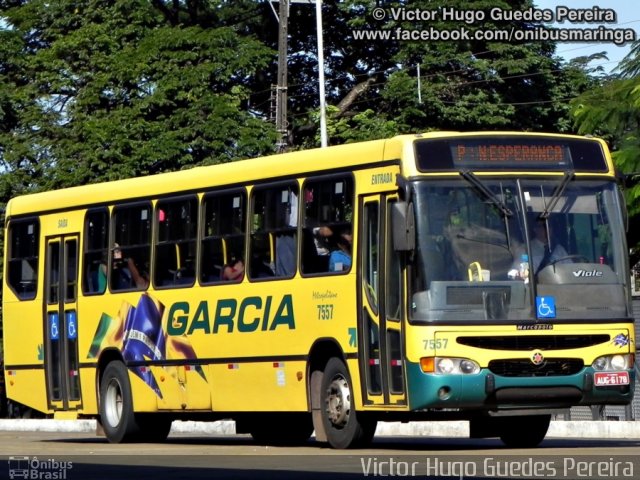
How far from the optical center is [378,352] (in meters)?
16.9

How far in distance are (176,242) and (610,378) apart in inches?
236

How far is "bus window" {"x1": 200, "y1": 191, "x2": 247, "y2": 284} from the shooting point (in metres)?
19.3

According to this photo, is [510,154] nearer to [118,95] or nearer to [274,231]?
[274,231]

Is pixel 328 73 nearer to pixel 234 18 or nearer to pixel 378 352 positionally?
pixel 234 18

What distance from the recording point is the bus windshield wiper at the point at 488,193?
1655 cm

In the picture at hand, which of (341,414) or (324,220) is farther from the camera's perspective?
(324,220)

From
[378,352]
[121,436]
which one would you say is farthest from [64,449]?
[378,352]

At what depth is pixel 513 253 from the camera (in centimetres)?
1641

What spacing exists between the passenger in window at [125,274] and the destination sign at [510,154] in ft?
17.9

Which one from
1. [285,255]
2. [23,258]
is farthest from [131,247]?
[285,255]

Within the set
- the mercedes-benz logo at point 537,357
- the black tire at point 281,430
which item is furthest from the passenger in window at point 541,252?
the black tire at point 281,430

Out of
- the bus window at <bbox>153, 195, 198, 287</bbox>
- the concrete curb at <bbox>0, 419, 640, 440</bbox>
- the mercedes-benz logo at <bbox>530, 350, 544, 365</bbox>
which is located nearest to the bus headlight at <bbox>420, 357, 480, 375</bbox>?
the mercedes-benz logo at <bbox>530, 350, 544, 365</bbox>

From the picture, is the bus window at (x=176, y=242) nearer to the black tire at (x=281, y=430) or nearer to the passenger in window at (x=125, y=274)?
the passenger in window at (x=125, y=274)

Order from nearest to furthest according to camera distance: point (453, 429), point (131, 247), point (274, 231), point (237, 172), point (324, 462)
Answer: point (324, 462) → point (274, 231) → point (237, 172) → point (131, 247) → point (453, 429)
